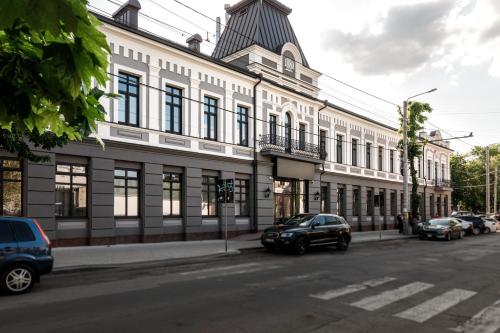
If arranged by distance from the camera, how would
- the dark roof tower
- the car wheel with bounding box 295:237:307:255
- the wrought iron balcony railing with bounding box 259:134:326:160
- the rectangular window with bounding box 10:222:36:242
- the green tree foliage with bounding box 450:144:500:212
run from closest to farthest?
1. the rectangular window with bounding box 10:222:36:242
2. the car wheel with bounding box 295:237:307:255
3. the wrought iron balcony railing with bounding box 259:134:326:160
4. the dark roof tower
5. the green tree foliage with bounding box 450:144:500:212

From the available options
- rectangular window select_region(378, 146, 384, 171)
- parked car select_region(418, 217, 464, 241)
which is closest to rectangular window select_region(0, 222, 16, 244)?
parked car select_region(418, 217, 464, 241)

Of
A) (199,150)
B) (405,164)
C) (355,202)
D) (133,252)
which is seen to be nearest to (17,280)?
(133,252)

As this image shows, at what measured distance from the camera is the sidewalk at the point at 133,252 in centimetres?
1339

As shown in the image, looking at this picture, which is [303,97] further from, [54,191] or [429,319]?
[429,319]

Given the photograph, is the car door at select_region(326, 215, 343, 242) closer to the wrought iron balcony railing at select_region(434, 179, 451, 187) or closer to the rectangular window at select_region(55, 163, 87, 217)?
the rectangular window at select_region(55, 163, 87, 217)

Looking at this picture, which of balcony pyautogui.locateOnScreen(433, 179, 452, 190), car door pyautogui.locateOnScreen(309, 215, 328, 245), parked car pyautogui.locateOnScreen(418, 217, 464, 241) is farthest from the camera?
balcony pyautogui.locateOnScreen(433, 179, 452, 190)

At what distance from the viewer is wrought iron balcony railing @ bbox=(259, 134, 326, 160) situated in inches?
1005

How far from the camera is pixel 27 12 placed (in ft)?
5.30

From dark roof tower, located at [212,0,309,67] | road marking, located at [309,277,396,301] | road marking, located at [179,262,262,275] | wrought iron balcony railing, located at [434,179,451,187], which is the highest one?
dark roof tower, located at [212,0,309,67]

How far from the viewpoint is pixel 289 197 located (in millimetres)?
27906

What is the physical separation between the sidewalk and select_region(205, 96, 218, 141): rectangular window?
18.7 ft

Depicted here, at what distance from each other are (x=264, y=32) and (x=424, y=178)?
1037 inches

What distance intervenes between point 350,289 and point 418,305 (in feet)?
5.95

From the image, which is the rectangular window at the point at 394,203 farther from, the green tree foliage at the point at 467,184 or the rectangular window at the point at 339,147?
the green tree foliage at the point at 467,184
